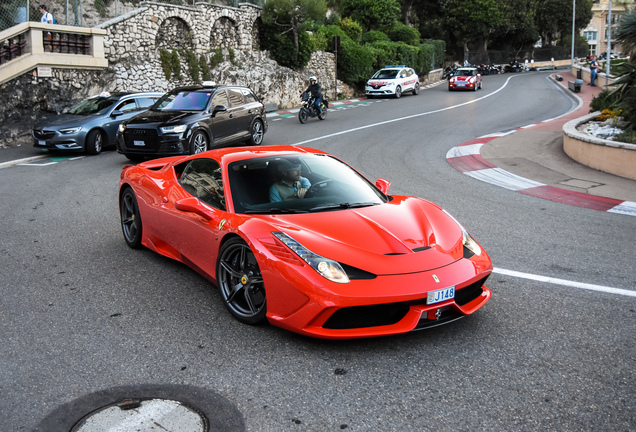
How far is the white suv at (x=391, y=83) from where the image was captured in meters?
34.9

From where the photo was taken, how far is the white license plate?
4.16 metres

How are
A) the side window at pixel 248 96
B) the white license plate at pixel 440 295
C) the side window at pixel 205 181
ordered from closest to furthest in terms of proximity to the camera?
the white license plate at pixel 440 295, the side window at pixel 205 181, the side window at pixel 248 96

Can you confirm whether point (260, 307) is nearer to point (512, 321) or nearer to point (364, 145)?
point (512, 321)

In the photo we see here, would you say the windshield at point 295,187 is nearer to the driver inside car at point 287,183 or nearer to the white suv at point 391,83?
the driver inside car at point 287,183

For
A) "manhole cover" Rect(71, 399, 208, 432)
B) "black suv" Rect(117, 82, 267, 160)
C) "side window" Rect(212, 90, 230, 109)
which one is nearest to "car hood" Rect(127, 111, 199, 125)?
"black suv" Rect(117, 82, 267, 160)

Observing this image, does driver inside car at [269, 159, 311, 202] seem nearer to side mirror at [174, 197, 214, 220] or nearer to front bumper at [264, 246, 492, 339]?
side mirror at [174, 197, 214, 220]

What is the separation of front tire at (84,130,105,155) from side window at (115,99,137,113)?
97 cm

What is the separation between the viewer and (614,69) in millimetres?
14523

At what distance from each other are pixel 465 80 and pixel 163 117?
29916 millimetres

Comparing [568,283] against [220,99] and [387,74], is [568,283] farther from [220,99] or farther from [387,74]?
[387,74]

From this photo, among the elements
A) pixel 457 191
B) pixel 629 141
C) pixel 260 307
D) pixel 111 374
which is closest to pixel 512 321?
pixel 260 307

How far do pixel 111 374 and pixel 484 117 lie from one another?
72.6 feet

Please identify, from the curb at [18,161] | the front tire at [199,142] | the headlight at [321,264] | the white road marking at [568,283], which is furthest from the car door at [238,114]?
the headlight at [321,264]

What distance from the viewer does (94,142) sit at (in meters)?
15.7
